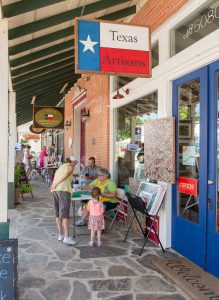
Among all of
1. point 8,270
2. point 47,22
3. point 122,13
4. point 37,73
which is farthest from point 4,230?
point 37,73

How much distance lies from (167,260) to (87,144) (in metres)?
6.27

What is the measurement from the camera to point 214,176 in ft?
13.4

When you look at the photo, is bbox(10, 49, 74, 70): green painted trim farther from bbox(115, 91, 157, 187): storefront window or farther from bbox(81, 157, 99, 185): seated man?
bbox(81, 157, 99, 185): seated man

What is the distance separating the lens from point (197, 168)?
4484mm

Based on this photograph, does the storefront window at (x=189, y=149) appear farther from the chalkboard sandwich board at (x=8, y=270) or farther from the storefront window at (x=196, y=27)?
the chalkboard sandwich board at (x=8, y=270)

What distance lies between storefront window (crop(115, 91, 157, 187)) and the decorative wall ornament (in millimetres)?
601

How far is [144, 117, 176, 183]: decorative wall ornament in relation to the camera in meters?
4.91

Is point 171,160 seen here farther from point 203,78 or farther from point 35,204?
point 35,204

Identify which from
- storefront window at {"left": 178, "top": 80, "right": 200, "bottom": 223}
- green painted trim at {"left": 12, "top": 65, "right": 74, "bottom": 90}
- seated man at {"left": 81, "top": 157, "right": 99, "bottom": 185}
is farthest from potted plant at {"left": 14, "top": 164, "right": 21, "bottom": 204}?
storefront window at {"left": 178, "top": 80, "right": 200, "bottom": 223}

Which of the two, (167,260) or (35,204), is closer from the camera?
(167,260)

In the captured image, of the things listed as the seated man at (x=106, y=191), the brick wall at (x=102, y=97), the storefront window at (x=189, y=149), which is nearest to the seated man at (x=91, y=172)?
the brick wall at (x=102, y=97)

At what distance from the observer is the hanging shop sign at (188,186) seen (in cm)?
452

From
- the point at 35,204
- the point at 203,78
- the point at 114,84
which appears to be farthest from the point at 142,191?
the point at 35,204

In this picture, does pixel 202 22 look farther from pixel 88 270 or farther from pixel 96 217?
pixel 88 270
